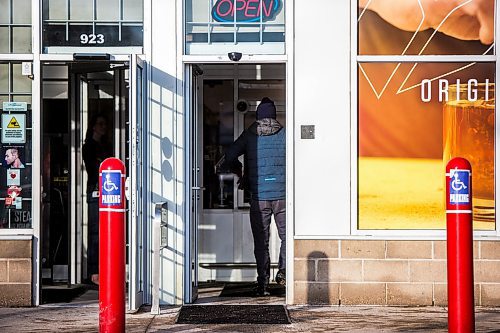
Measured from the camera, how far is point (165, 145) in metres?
9.37

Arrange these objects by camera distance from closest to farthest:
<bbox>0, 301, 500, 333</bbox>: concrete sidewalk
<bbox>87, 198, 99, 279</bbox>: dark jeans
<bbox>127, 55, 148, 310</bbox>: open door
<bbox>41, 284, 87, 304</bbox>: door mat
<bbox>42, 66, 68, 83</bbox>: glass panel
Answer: <bbox>0, 301, 500, 333</bbox>: concrete sidewalk, <bbox>127, 55, 148, 310</bbox>: open door, <bbox>41, 284, 87, 304</bbox>: door mat, <bbox>87, 198, 99, 279</bbox>: dark jeans, <bbox>42, 66, 68, 83</bbox>: glass panel

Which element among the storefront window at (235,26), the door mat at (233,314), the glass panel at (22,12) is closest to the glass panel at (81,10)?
the glass panel at (22,12)

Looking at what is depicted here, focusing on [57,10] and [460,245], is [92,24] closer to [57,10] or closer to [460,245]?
[57,10]

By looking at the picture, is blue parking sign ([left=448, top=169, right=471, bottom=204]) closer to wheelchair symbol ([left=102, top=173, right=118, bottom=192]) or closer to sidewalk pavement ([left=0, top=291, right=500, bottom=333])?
sidewalk pavement ([left=0, top=291, right=500, bottom=333])

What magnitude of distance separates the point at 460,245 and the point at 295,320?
7.01 feet

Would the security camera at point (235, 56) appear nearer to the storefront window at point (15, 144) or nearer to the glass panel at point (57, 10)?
the glass panel at point (57, 10)

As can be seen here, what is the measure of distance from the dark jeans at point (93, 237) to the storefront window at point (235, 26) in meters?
2.52

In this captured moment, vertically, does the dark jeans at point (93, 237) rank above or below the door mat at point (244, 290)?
above

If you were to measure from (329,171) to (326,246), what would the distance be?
0.70m

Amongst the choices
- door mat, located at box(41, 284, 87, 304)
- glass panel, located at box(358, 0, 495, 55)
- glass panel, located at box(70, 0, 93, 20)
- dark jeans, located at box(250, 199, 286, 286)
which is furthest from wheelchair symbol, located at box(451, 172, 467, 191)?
door mat, located at box(41, 284, 87, 304)

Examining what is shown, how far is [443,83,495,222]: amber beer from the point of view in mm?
9312

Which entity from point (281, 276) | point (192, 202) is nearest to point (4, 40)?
point (192, 202)

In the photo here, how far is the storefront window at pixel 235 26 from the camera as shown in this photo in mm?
9438

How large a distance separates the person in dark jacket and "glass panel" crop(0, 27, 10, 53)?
8.11 ft
